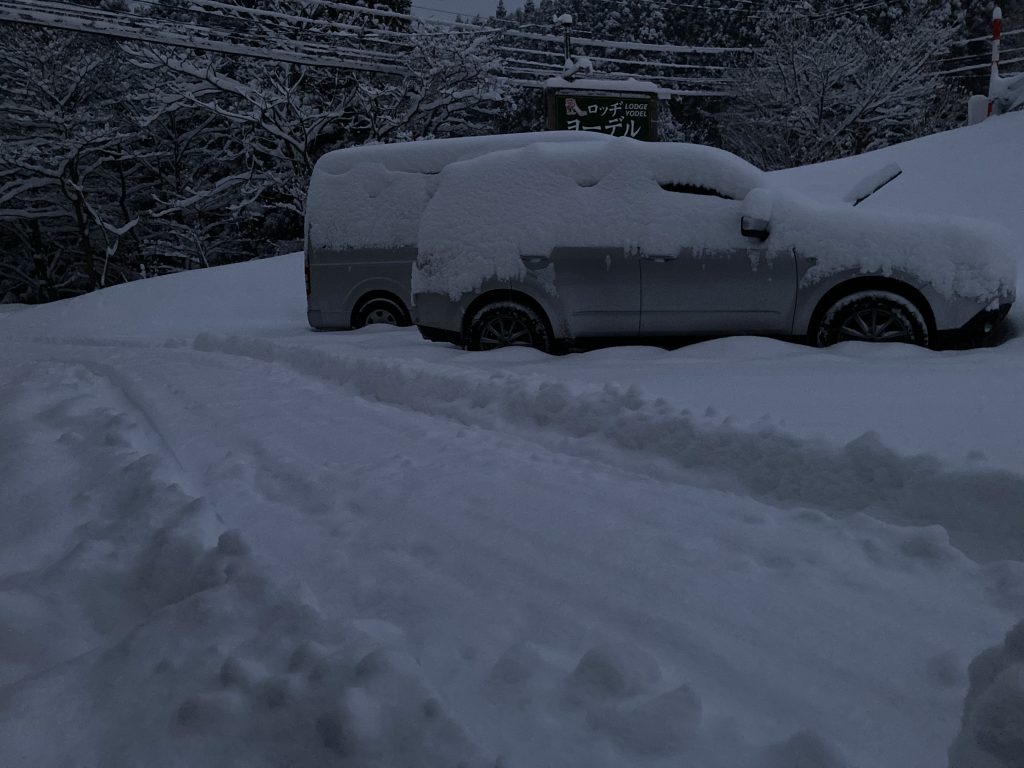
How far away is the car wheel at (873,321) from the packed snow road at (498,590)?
2473mm

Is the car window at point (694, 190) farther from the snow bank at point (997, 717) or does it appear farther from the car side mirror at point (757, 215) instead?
the snow bank at point (997, 717)

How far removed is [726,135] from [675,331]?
98.9 ft

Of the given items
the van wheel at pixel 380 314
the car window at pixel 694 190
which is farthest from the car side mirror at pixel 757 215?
the van wheel at pixel 380 314

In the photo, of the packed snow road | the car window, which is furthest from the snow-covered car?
the packed snow road

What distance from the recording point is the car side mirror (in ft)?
19.2

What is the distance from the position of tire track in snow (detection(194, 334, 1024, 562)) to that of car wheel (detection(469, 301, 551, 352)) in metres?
1.38

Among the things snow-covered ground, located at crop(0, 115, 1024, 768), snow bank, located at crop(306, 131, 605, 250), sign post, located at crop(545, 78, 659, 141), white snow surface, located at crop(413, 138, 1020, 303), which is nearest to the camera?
snow-covered ground, located at crop(0, 115, 1024, 768)

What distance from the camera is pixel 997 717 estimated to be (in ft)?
4.30

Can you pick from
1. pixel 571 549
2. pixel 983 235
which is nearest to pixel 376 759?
pixel 571 549

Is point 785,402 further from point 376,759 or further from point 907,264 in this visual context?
point 376,759

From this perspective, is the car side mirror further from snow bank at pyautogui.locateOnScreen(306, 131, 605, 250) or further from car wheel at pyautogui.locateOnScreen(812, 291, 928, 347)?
snow bank at pyautogui.locateOnScreen(306, 131, 605, 250)

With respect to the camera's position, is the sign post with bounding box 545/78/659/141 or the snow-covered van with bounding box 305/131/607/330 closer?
the snow-covered van with bounding box 305/131/607/330

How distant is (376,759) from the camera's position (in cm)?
156

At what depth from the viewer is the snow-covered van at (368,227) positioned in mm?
8766
